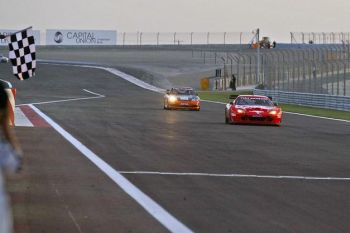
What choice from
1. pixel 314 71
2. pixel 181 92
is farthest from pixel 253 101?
pixel 314 71

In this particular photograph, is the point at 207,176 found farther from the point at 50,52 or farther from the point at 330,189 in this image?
the point at 50,52

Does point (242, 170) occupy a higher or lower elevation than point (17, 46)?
lower

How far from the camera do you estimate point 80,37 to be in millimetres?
128500

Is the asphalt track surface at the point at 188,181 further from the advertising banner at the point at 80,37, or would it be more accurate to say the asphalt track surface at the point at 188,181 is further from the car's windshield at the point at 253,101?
the advertising banner at the point at 80,37

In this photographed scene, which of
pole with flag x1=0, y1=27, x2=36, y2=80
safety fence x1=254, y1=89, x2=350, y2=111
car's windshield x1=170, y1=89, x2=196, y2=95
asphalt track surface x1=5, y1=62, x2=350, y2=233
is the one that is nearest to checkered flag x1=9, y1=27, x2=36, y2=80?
pole with flag x1=0, y1=27, x2=36, y2=80

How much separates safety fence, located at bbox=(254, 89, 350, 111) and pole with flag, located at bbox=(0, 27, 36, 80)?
25470 mm

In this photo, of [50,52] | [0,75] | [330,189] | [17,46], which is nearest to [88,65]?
[0,75]

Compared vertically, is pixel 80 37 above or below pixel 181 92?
above

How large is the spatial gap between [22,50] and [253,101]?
1283 centimetres

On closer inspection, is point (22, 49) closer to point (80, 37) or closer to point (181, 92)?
point (181, 92)

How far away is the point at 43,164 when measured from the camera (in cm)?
1372

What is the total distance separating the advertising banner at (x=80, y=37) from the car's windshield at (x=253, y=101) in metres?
101

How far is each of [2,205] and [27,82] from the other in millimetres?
64749

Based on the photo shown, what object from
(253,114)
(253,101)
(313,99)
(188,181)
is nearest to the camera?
(188,181)
